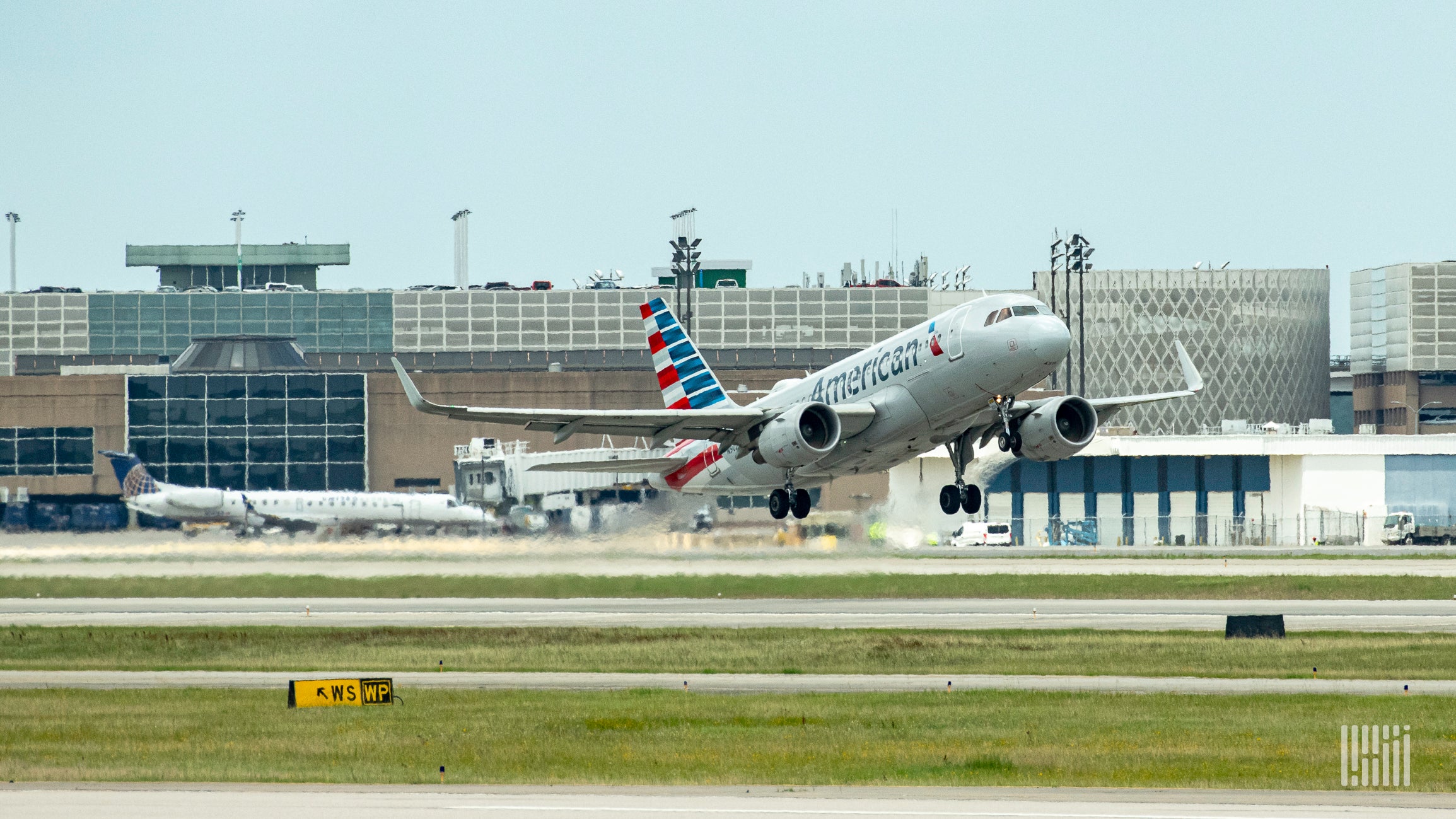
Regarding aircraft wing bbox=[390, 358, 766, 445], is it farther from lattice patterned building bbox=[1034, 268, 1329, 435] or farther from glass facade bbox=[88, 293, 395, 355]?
lattice patterned building bbox=[1034, 268, 1329, 435]

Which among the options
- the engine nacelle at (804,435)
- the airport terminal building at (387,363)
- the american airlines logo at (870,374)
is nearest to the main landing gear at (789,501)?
the american airlines logo at (870,374)

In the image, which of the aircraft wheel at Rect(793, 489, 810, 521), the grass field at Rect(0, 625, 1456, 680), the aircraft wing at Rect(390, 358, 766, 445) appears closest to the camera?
the grass field at Rect(0, 625, 1456, 680)

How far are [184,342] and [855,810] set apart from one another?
15727 cm

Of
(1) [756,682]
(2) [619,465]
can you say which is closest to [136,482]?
(2) [619,465]

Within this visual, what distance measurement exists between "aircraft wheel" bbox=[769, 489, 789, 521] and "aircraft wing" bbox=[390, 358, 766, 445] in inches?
96.9

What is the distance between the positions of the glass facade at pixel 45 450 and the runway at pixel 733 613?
73409 mm

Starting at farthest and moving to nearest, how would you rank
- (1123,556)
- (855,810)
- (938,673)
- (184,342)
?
1. (184,342)
2. (1123,556)
3. (938,673)
4. (855,810)

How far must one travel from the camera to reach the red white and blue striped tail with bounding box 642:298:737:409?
57.9 meters

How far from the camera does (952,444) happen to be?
5041 cm

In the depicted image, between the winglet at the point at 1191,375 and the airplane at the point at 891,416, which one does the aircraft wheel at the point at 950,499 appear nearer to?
the airplane at the point at 891,416

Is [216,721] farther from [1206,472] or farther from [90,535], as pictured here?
[1206,472]

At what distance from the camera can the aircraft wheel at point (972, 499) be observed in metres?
48.6

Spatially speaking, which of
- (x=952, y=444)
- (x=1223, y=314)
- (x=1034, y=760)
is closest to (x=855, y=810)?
(x=1034, y=760)

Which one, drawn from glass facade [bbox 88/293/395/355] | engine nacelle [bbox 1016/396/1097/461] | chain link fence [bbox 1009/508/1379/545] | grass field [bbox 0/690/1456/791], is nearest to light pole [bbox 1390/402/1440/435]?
chain link fence [bbox 1009/508/1379/545]
